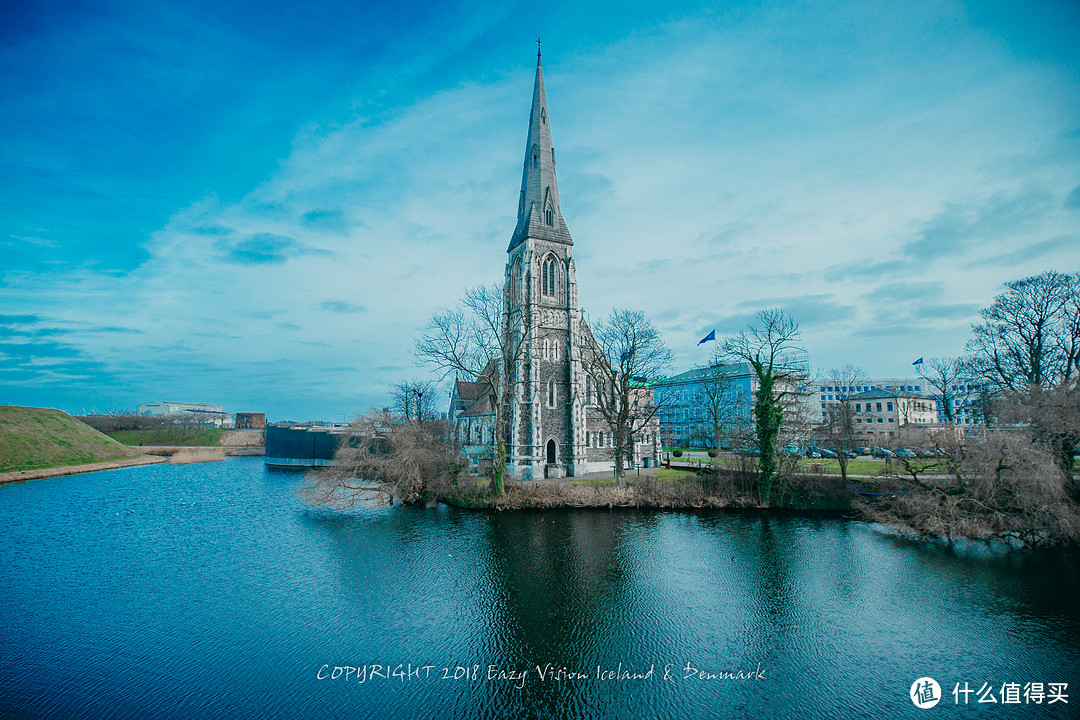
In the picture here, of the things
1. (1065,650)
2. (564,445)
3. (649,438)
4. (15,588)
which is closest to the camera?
(1065,650)

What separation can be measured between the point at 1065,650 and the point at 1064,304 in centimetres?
2377

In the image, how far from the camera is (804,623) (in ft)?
44.5

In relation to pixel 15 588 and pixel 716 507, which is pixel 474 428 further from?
pixel 15 588

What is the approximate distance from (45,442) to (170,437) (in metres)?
34.0

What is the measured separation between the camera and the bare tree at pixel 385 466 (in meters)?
28.1

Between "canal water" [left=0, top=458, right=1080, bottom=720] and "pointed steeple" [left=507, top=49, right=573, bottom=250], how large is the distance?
78.0 ft

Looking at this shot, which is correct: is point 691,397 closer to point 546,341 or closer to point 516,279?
point 546,341

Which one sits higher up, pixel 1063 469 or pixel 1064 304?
pixel 1064 304

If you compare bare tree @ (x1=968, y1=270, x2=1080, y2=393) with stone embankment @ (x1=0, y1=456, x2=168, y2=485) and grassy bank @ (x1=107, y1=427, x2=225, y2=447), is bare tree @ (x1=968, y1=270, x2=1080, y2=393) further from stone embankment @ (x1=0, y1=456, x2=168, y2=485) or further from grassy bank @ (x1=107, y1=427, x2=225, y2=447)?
grassy bank @ (x1=107, y1=427, x2=225, y2=447)

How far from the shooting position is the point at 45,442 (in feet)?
158

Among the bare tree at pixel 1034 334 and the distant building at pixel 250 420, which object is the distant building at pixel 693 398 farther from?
the distant building at pixel 250 420

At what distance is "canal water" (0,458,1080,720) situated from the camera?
9.98 meters

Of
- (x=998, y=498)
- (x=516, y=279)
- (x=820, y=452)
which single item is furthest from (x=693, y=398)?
(x=998, y=498)

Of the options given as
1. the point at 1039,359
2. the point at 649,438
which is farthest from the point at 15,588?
the point at 1039,359
